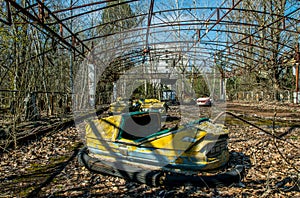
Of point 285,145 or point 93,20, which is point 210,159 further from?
point 93,20

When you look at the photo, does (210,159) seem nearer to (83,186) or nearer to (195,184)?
(195,184)

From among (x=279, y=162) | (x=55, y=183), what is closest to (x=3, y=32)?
(x=55, y=183)

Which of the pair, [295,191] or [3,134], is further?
[3,134]

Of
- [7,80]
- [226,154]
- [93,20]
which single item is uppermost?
[93,20]

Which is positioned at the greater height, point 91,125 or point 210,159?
point 91,125

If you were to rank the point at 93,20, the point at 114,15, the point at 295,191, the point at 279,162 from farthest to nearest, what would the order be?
the point at 114,15 < the point at 93,20 < the point at 279,162 < the point at 295,191

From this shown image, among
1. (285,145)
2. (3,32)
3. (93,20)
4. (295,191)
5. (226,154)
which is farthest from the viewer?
(93,20)

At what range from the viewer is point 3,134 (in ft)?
15.5

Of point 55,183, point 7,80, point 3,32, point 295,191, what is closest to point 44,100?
point 7,80

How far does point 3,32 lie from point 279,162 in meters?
5.80

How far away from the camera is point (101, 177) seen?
10.4 feet

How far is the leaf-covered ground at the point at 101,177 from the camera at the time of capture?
8.66 feet

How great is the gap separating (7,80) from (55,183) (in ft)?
14.7

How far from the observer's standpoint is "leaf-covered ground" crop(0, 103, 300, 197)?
264 centimetres
